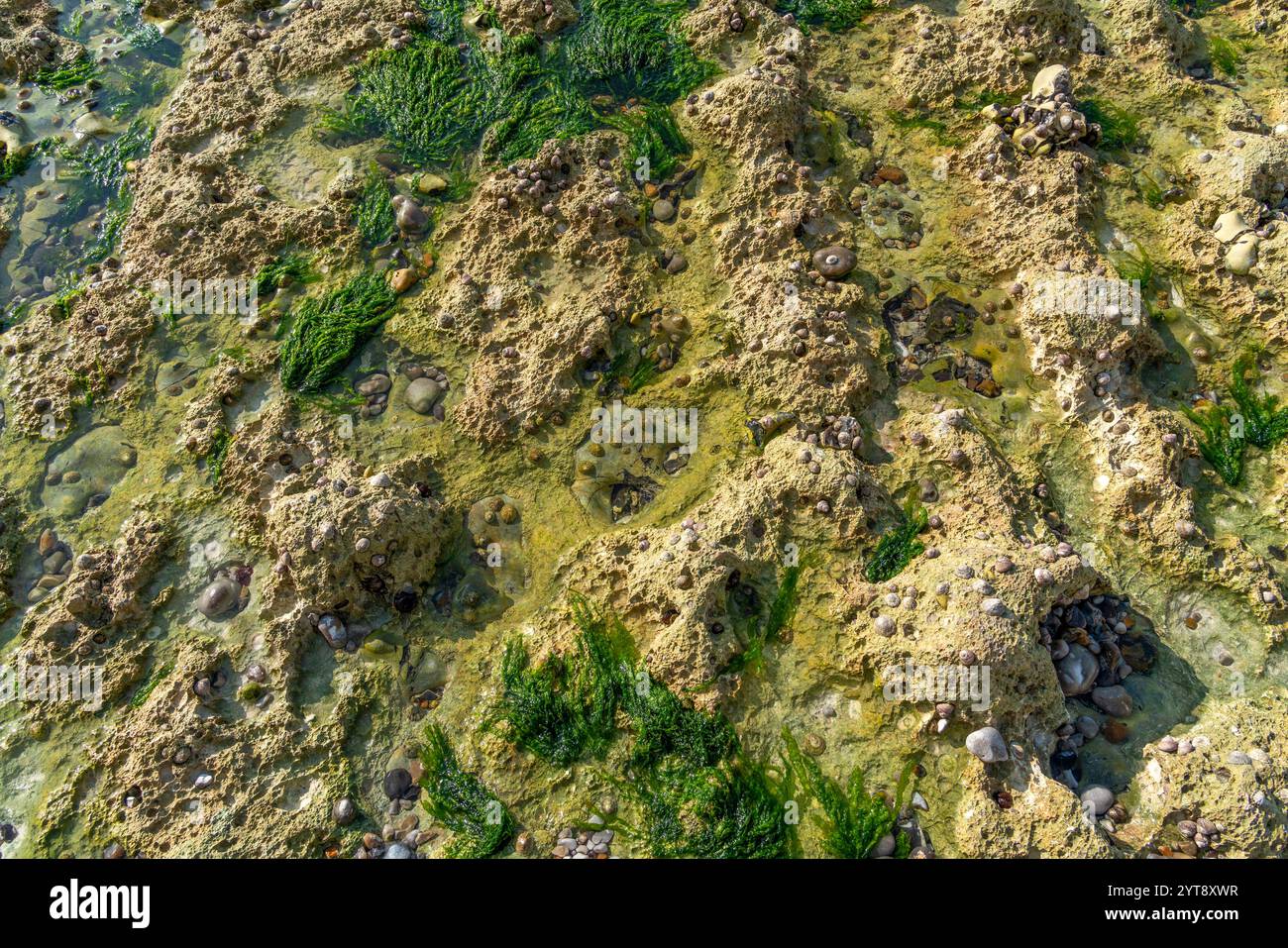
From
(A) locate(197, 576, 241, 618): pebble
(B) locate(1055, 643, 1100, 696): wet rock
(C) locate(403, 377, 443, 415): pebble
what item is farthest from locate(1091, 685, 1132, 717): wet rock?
(A) locate(197, 576, 241, 618): pebble

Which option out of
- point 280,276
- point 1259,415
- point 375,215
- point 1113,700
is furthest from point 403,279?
point 1259,415

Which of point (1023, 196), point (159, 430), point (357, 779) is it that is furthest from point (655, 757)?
point (1023, 196)

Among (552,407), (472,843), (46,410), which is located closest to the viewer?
(472,843)

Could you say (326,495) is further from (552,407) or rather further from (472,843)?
(472,843)

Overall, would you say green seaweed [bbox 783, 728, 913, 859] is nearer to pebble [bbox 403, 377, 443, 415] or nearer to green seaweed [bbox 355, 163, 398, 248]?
pebble [bbox 403, 377, 443, 415]

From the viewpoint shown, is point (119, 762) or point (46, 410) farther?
point (46, 410)
